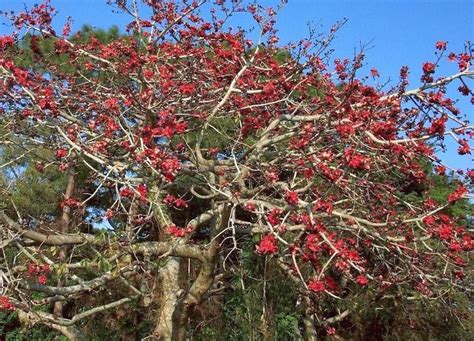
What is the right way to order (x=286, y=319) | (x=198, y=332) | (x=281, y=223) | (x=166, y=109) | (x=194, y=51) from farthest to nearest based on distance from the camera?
(x=198, y=332), (x=286, y=319), (x=194, y=51), (x=166, y=109), (x=281, y=223)

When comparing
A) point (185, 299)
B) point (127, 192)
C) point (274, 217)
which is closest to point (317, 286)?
point (274, 217)

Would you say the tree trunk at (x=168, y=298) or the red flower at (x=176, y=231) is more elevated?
the red flower at (x=176, y=231)

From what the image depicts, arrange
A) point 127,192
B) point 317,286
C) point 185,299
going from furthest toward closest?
1. point 185,299
2. point 127,192
3. point 317,286

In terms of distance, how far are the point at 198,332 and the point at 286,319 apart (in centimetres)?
122

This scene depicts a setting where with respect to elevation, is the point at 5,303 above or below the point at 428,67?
below

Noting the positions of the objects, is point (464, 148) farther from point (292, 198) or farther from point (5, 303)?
point (5, 303)

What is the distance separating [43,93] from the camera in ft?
12.0

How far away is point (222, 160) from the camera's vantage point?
4184 mm

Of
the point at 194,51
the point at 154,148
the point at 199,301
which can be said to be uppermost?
the point at 194,51

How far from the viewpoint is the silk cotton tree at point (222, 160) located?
10.5 ft

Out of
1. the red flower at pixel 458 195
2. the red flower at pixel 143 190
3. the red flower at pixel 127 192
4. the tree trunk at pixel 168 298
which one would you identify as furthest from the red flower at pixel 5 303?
the red flower at pixel 458 195

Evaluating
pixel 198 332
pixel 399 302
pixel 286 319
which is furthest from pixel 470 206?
pixel 198 332

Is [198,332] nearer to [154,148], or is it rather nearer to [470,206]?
[154,148]

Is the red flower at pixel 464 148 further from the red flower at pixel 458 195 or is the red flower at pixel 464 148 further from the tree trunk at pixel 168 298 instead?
the tree trunk at pixel 168 298
